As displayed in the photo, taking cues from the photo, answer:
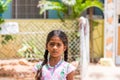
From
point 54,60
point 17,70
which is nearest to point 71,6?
point 17,70

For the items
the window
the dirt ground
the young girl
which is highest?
the window

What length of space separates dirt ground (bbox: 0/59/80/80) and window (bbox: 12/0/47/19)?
214cm

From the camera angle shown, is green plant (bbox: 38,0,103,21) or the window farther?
the window

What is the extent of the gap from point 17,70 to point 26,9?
2911 millimetres

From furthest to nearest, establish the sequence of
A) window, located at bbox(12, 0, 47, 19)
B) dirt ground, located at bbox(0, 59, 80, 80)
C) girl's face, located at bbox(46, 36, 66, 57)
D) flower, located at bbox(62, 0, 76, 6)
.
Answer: window, located at bbox(12, 0, 47, 19) < flower, located at bbox(62, 0, 76, 6) < dirt ground, located at bbox(0, 59, 80, 80) < girl's face, located at bbox(46, 36, 66, 57)

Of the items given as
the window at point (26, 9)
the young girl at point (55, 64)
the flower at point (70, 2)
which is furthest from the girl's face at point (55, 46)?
the window at point (26, 9)

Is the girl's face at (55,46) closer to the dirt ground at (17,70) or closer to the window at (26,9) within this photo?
the dirt ground at (17,70)

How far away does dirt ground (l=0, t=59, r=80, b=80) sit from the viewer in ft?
23.3

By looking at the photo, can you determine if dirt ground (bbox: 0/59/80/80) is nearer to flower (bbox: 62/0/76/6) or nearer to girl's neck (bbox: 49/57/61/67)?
flower (bbox: 62/0/76/6)

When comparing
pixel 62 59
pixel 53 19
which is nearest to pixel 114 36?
pixel 53 19

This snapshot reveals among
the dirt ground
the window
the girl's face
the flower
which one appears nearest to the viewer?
the girl's face

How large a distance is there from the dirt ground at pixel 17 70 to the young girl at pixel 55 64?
3.71 m

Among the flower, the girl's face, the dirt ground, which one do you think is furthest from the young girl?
the flower

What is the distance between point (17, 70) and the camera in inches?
287
